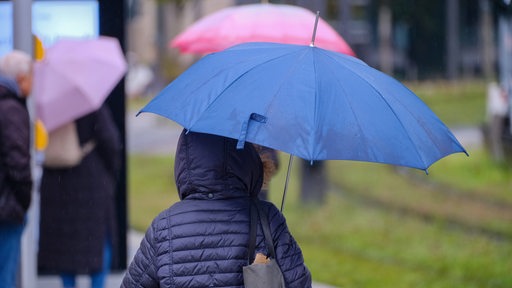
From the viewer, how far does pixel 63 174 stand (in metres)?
6.78

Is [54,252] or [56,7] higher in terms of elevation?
[56,7]

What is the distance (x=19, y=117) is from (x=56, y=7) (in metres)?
2.53

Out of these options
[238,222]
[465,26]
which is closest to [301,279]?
[238,222]

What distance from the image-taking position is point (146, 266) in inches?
128

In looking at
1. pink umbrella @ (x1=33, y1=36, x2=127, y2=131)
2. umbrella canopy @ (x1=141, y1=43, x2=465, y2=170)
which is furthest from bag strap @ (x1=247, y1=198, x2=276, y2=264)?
pink umbrella @ (x1=33, y1=36, x2=127, y2=131)

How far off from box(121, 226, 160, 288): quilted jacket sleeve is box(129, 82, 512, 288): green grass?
507 centimetres

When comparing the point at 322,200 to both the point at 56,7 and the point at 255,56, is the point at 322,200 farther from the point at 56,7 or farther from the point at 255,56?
the point at 255,56

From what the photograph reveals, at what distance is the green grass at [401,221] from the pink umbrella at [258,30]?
2750 millimetres

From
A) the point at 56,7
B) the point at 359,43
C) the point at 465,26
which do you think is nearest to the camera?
the point at 56,7

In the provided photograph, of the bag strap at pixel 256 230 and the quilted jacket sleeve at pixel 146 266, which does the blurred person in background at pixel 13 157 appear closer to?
the quilted jacket sleeve at pixel 146 266

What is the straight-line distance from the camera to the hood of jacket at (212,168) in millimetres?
3232

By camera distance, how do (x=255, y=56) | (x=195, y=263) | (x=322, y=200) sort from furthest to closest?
(x=322, y=200)
(x=255, y=56)
(x=195, y=263)

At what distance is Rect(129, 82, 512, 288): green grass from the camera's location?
893 centimetres

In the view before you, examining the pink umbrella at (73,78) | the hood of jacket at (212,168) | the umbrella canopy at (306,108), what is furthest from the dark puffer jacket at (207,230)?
the pink umbrella at (73,78)
